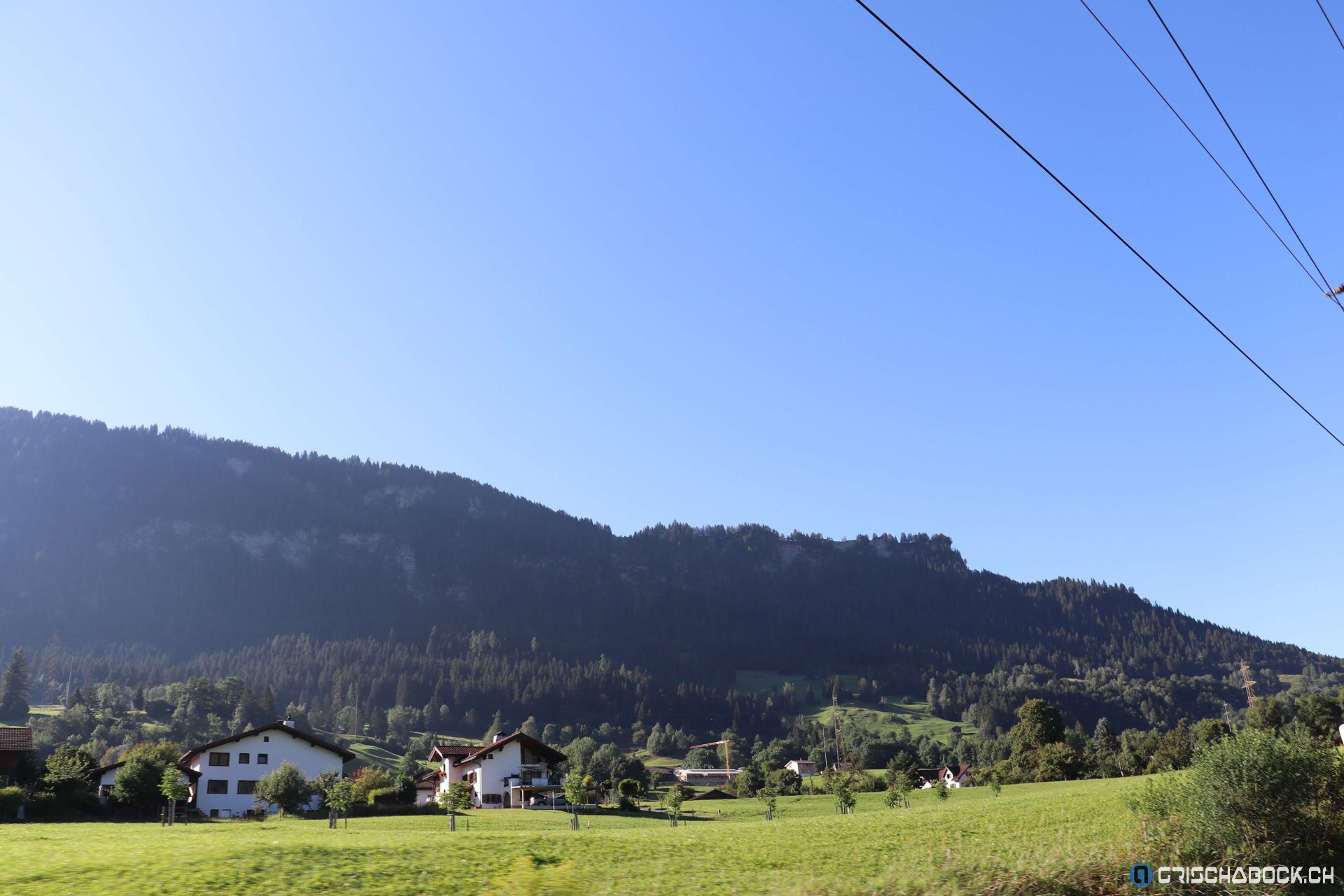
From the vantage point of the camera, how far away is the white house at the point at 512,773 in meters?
88.9

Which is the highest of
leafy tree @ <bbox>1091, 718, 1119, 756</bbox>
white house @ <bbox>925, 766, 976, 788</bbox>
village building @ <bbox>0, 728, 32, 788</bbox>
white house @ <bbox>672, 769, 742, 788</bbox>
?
village building @ <bbox>0, 728, 32, 788</bbox>

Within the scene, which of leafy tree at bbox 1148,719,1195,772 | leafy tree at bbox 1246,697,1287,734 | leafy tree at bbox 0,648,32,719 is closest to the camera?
leafy tree at bbox 1148,719,1195,772

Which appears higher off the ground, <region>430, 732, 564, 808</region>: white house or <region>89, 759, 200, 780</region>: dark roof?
<region>89, 759, 200, 780</region>: dark roof

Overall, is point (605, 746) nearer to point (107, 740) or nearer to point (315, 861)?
point (107, 740)

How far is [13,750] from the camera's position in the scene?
7425 cm

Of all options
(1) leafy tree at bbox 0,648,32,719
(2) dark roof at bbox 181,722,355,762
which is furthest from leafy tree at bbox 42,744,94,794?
(1) leafy tree at bbox 0,648,32,719

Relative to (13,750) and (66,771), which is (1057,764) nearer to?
(66,771)

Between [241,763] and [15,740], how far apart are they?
19.2 metres

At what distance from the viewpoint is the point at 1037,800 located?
185 ft

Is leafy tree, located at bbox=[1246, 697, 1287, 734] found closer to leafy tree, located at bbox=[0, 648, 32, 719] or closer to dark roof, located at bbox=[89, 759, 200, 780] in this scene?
dark roof, located at bbox=[89, 759, 200, 780]

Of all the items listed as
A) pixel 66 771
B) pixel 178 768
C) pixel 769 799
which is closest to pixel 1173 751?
pixel 769 799

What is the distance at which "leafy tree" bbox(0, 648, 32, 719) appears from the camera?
7283 inches

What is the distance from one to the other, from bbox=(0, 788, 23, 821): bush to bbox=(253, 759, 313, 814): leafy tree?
16.9 m

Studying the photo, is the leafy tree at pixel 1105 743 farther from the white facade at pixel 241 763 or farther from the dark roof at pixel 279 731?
the white facade at pixel 241 763
